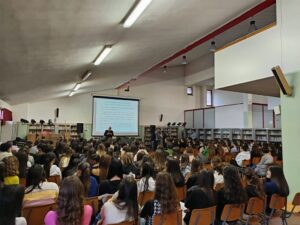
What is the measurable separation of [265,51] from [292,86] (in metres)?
1.18

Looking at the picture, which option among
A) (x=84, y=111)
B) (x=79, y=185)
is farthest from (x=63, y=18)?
(x=84, y=111)

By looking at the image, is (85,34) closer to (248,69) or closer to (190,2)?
(190,2)

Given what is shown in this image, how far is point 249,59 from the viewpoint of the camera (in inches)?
260

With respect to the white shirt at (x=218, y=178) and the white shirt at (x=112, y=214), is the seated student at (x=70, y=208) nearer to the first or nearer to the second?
the white shirt at (x=112, y=214)

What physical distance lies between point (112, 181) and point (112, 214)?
1.26 metres

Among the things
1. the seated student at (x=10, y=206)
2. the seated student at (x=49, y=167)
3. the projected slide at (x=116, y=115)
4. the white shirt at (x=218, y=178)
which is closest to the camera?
the seated student at (x=10, y=206)

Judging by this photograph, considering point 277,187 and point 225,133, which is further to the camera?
point 225,133

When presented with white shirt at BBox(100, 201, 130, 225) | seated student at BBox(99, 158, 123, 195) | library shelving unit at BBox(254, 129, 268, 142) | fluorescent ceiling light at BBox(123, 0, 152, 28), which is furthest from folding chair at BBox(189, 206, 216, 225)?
library shelving unit at BBox(254, 129, 268, 142)

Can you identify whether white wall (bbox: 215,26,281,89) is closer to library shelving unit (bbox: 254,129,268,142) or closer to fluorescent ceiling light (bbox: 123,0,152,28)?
fluorescent ceiling light (bbox: 123,0,152,28)

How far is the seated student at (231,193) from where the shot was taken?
320 cm

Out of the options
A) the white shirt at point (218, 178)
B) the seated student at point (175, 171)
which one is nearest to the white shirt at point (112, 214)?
the seated student at point (175, 171)

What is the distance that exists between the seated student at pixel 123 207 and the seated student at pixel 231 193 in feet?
4.13

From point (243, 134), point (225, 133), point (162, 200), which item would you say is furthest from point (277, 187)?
point (225, 133)

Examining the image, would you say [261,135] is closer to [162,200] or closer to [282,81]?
[282,81]
